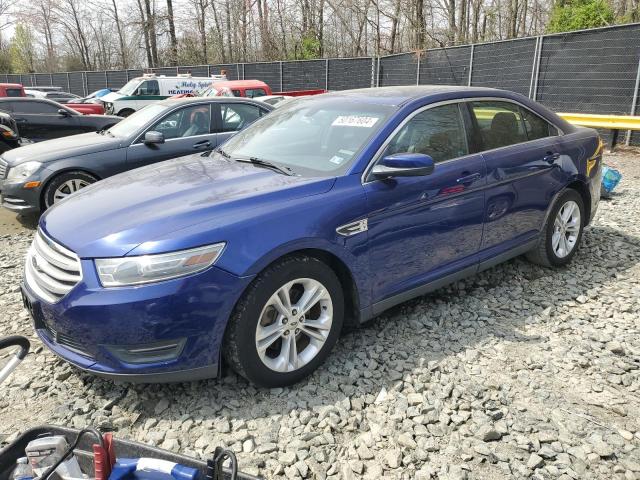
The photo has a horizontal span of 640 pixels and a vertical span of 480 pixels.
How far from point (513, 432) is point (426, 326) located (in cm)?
112

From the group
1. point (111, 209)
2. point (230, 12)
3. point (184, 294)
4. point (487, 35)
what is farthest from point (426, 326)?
point (230, 12)

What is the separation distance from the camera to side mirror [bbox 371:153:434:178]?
3.09 meters

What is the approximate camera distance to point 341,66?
19.0m

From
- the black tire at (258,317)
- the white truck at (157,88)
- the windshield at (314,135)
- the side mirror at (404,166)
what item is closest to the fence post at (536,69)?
the windshield at (314,135)

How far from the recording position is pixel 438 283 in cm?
363

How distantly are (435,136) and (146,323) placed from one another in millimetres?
2280

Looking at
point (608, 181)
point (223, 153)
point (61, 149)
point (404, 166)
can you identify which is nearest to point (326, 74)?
point (608, 181)

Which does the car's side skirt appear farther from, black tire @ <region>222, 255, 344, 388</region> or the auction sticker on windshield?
the auction sticker on windshield

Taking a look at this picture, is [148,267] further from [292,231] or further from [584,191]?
[584,191]

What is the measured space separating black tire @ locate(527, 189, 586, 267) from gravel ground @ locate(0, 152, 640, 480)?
0.62 metres

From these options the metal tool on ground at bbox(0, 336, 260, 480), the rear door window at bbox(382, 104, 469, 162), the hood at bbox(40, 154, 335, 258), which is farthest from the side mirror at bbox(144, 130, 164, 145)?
the metal tool on ground at bbox(0, 336, 260, 480)

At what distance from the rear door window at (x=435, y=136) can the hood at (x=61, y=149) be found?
439 cm

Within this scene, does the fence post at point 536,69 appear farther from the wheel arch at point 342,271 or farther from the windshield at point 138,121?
the wheel arch at point 342,271

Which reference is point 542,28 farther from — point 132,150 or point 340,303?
point 340,303
